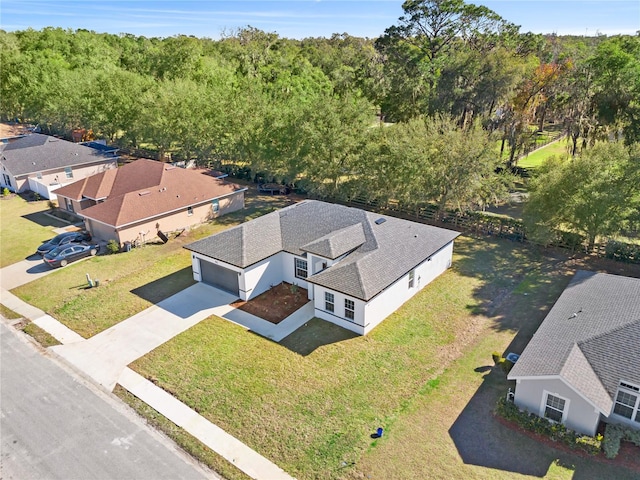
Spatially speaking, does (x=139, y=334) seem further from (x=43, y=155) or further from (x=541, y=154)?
(x=541, y=154)

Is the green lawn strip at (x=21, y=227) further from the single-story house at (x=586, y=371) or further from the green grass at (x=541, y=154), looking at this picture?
the green grass at (x=541, y=154)

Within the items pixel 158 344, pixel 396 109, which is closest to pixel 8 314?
pixel 158 344

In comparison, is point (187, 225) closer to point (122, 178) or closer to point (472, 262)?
point (122, 178)

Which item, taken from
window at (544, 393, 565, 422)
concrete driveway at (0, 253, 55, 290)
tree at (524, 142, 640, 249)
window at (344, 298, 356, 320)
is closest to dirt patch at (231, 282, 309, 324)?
window at (344, 298, 356, 320)

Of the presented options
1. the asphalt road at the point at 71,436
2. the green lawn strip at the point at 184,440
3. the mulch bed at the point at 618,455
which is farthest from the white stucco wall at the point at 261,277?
the mulch bed at the point at 618,455

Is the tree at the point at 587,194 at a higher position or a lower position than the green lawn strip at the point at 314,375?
higher

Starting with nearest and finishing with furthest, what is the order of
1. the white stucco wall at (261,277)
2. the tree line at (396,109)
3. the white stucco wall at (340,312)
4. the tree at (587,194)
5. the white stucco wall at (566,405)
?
the white stucco wall at (566,405), the white stucco wall at (340,312), the white stucco wall at (261,277), the tree at (587,194), the tree line at (396,109)

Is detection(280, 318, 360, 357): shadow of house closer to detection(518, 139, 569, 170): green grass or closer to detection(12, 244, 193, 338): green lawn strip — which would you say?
detection(12, 244, 193, 338): green lawn strip

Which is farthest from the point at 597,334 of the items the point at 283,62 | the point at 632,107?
the point at 283,62
